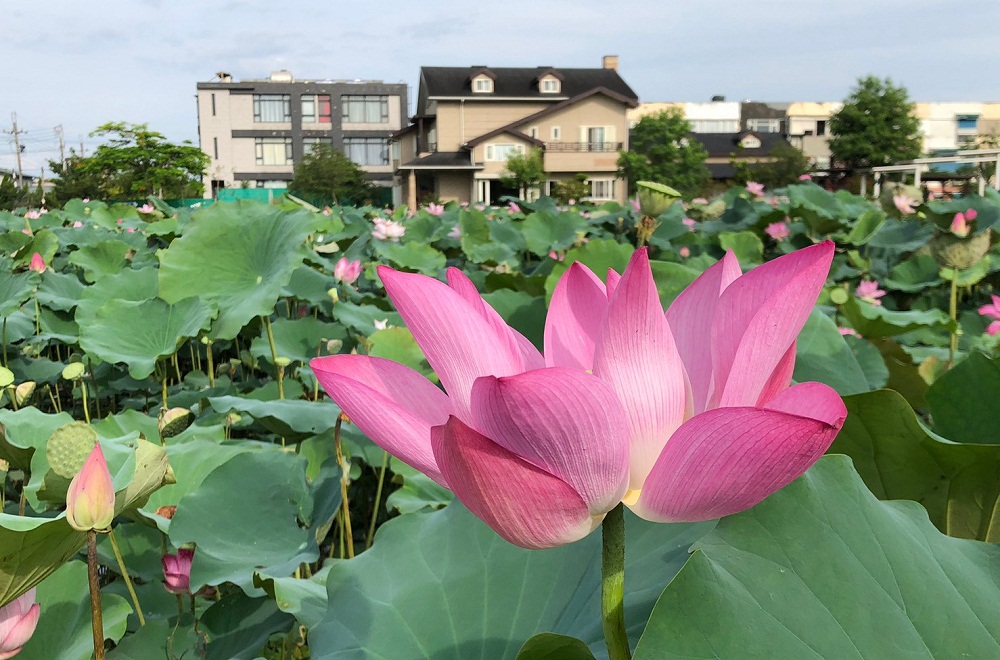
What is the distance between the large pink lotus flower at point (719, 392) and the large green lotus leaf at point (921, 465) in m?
0.27

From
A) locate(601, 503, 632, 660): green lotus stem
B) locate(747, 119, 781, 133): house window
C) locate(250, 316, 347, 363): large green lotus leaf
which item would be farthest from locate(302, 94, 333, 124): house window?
locate(601, 503, 632, 660): green lotus stem

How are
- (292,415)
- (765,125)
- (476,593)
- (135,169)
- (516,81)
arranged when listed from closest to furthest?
1. (476,593)
2. (292,415)
3. (135,169)
4. (516,81)
5. (765,125)

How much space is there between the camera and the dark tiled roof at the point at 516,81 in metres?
27.9

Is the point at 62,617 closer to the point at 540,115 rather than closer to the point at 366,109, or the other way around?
the point at 540,115

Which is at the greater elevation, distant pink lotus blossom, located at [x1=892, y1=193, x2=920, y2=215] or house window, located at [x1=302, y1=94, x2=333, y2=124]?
house window, located at [x1=302, y1=94, x2=333, y2=124]

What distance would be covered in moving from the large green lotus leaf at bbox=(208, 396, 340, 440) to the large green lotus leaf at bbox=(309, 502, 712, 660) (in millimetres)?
496

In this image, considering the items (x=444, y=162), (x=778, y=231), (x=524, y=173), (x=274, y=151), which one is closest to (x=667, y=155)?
(x=524, y=173)

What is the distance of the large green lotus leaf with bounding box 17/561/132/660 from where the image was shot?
0.69m

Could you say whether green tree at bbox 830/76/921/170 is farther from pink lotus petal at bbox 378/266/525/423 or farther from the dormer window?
pink lotus petal at bbox 378/266/525/423

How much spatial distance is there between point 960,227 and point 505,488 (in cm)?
215

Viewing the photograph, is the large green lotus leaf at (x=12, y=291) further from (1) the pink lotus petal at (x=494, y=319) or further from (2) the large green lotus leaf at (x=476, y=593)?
(1) the pink lotus petal at (x=494, y=319)

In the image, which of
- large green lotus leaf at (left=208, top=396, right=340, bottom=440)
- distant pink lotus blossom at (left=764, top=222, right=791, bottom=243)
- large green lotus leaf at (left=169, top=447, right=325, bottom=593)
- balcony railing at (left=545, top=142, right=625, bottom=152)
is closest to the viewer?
large green lotus leaf at (left=169, top=447, right=325, bottom=593)

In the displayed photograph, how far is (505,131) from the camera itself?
2591 cm

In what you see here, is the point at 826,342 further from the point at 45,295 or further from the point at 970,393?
the point at 45,295
